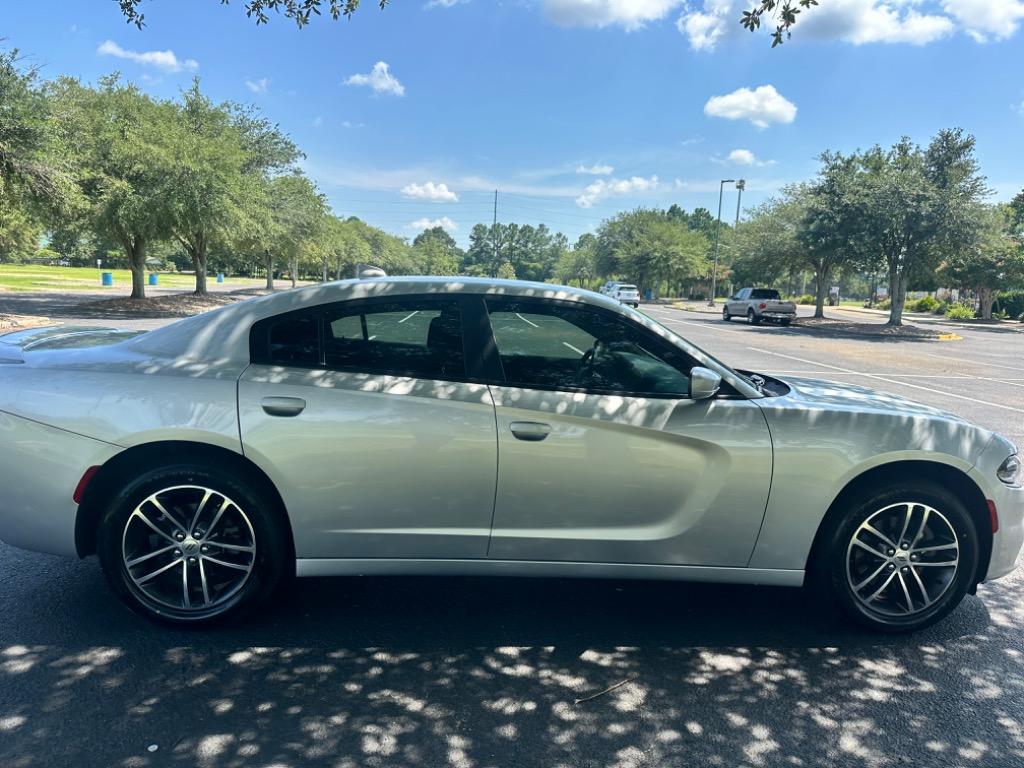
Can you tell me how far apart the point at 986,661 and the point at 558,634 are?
6.38ft

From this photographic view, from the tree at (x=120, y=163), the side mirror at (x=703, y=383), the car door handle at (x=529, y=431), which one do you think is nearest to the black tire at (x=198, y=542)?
the car door handle at (x=529, y=431)

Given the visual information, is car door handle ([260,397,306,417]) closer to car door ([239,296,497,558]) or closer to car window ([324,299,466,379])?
car door ([239,296,497,558])

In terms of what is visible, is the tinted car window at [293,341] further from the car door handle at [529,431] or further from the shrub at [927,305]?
the shrub at [927,305]

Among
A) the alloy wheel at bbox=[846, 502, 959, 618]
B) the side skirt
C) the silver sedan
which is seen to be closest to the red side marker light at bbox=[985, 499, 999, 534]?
the silver sedan

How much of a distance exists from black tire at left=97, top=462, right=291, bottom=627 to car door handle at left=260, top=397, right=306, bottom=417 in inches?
13.5

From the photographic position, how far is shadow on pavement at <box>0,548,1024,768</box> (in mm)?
2414

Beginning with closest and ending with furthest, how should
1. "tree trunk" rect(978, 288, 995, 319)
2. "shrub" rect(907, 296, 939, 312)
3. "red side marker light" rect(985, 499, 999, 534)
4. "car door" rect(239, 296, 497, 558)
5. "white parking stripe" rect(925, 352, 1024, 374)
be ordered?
"car door" rect(239, 296, 497, 558)
"red side marker light" rect(985, 499, 999, 534)
"white parking stripe" rect(925, 352, 1024, 374)
"tree trunk" rect(978, 288, 995, 319)
"shrub" rect(907, 296, 939, 312)

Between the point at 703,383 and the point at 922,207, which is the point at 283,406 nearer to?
the point at 703,383

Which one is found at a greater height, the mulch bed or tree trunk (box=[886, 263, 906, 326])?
tree trunk (box=[886, 263, 906, 326])

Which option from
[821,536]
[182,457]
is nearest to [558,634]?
[821,536]

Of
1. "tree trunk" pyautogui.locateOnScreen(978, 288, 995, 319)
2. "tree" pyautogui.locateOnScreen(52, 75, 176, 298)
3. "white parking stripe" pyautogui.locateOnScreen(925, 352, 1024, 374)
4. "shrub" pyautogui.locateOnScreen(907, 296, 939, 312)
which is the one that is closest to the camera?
"white parking stripe" pyautogui.locateOnScreen(925, 352, 1024, 374)

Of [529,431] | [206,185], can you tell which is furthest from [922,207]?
[529,431]

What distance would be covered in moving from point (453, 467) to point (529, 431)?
1.22 ft

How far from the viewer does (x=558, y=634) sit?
10.5 ft
